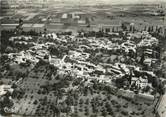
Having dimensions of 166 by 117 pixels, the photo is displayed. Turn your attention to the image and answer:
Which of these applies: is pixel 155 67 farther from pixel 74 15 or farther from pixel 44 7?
pixel 44 7

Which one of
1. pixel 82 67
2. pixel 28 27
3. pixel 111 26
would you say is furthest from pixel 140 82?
pixel 28 27

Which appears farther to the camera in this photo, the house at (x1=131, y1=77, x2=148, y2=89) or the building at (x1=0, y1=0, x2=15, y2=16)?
the building at (x1=0, y1=0, x2=15, y2=16)

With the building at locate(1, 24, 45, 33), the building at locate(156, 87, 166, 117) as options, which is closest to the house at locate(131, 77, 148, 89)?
the building at locate(156, 87, 166, 117)

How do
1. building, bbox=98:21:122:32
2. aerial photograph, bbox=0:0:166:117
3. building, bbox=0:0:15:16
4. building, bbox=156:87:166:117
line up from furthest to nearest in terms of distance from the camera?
building, bbox=0:0:15:16 < building, bbox=98:21:122:32 < aerial photograph, bbox=0:0:166:117 < building, bbox=156:87:166:117

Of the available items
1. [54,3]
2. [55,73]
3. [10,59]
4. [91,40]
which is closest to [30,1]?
[54,3]

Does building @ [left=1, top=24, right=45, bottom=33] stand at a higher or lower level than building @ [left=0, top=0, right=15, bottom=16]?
lower

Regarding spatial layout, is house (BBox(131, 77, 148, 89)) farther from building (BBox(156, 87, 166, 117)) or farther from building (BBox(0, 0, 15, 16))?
building (BBox(0, 0, 15, 16))

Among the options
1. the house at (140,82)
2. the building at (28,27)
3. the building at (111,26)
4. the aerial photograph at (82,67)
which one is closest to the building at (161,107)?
the aerial photograph at (82,67)

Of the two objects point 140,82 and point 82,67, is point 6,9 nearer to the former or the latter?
point 82,67
